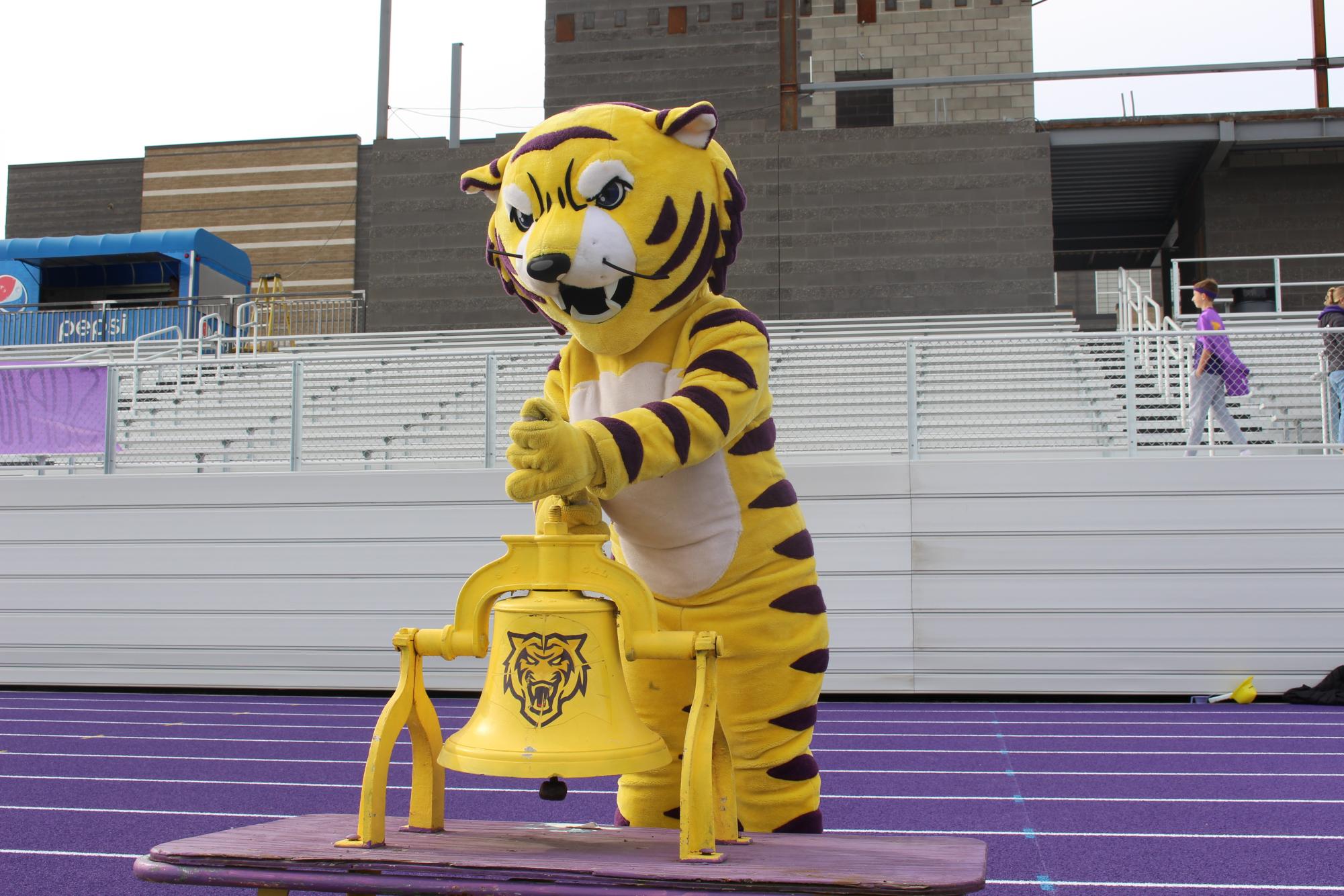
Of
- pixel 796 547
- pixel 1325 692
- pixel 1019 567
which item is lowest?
pixel 1325 692

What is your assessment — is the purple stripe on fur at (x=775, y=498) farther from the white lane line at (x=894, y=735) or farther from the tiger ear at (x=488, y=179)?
the white lane line at (x=894, y=735)

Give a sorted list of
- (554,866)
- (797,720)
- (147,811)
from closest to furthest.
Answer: (554,866) → (797,720) → (147,811)

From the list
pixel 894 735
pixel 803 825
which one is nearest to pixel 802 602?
pixel 803 825

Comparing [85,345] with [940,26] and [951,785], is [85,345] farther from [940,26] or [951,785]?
[940,26]

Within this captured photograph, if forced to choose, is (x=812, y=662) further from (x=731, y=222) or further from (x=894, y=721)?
(x=894, y=721)

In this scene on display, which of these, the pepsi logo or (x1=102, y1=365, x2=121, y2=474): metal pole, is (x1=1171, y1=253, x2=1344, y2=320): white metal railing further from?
the pepsi logo

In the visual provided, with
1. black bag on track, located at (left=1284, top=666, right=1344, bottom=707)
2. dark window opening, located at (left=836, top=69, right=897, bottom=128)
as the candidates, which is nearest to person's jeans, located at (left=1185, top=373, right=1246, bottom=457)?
black bag on track, located at (left=1284, top=666, right=1344, bottom=707)

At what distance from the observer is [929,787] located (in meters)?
4.82

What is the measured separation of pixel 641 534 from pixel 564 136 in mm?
800

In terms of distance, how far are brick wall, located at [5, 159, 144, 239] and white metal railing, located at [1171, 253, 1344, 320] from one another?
30.9 metres

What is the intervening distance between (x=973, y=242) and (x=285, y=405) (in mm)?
8641

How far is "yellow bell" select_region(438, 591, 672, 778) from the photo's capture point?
1855 mm

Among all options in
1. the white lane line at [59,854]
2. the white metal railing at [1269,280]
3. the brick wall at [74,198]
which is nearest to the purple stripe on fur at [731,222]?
the white lane line at [59,854]

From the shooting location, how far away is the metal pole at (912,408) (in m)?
7.43
